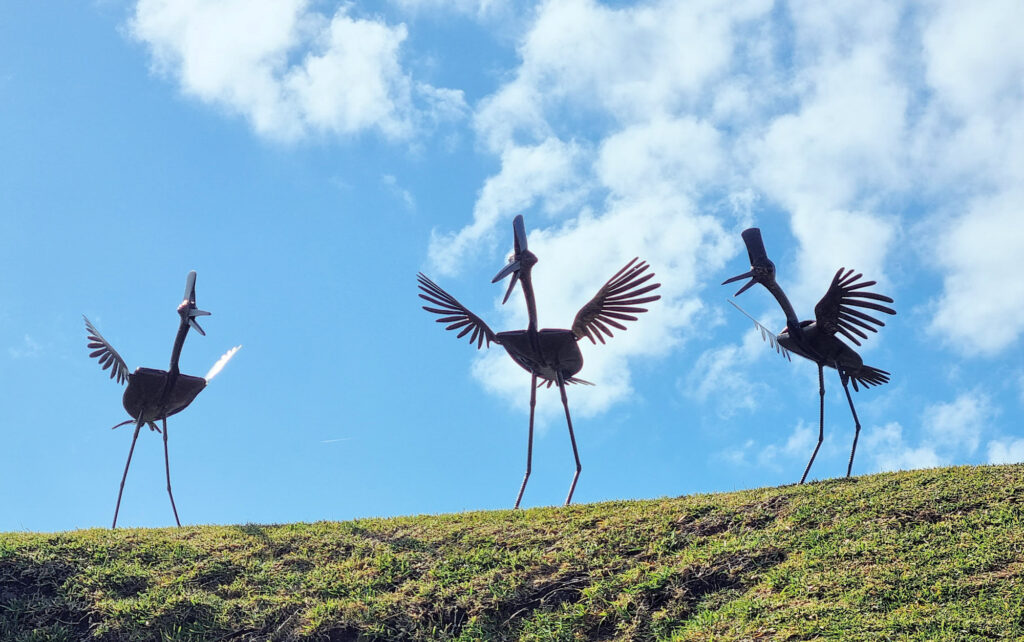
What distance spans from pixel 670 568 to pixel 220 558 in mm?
5203

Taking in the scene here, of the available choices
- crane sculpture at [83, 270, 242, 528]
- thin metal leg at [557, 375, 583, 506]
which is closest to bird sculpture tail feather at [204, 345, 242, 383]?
crane sculpture at [83, 270, 242, 528]

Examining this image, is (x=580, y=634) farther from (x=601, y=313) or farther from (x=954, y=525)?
(x=601, y=313)

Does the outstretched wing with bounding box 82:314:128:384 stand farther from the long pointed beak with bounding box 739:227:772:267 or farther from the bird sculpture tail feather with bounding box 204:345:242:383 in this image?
the long pointed beak with bounding box 739:227:772:267

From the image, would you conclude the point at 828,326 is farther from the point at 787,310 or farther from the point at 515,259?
the point at 515,259

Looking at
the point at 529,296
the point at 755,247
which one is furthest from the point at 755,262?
the point at 529,296

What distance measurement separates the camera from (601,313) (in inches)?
542

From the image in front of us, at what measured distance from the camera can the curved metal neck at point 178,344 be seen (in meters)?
14.5

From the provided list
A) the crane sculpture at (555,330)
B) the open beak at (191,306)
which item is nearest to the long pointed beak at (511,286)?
the crane sculpture at (555,330)

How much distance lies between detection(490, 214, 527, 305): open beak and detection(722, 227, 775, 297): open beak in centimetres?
287

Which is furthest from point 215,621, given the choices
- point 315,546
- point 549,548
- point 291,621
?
point 549,548

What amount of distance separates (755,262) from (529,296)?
3.13 meters

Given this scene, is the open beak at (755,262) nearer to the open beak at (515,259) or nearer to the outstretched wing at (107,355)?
the open beak at (515,259)

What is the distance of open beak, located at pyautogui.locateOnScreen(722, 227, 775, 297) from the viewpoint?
13188mm

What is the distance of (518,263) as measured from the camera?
13.6m
